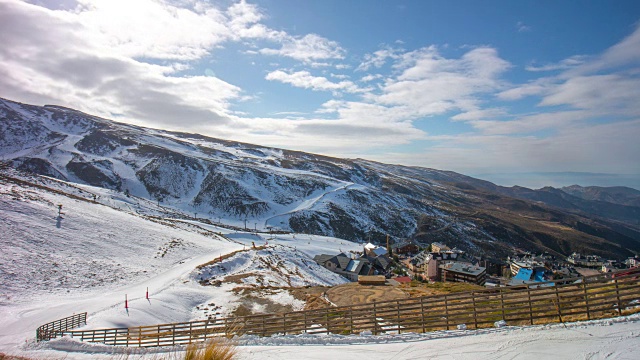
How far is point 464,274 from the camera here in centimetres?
6128

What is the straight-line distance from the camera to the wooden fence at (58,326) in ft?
60.2

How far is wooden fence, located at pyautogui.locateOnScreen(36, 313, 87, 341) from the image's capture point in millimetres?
18359

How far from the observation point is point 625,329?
9812 millimetres

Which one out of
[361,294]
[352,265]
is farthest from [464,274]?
[361,294]

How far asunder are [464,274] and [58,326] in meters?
59.7

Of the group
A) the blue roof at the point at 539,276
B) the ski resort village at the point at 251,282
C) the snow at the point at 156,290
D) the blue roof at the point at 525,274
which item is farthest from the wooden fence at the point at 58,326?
the blue roof at the point at 539,276

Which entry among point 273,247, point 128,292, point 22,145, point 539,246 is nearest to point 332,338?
point 128,292

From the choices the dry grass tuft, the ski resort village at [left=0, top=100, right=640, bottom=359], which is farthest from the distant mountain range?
the dry grass tuft

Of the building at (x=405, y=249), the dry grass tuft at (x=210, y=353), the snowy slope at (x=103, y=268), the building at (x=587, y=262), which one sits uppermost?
the dry grass tuft at (x=210, y=353)

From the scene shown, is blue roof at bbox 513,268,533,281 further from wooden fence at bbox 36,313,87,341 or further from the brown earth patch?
wooden fence at bbox 36,313,87,341

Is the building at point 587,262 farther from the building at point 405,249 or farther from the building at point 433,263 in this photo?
the building at point 405,249

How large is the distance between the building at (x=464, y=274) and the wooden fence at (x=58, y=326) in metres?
57.8

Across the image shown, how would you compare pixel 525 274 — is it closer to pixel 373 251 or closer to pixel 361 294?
pixel 373 251

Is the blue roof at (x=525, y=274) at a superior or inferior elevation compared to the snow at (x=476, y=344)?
inferior
